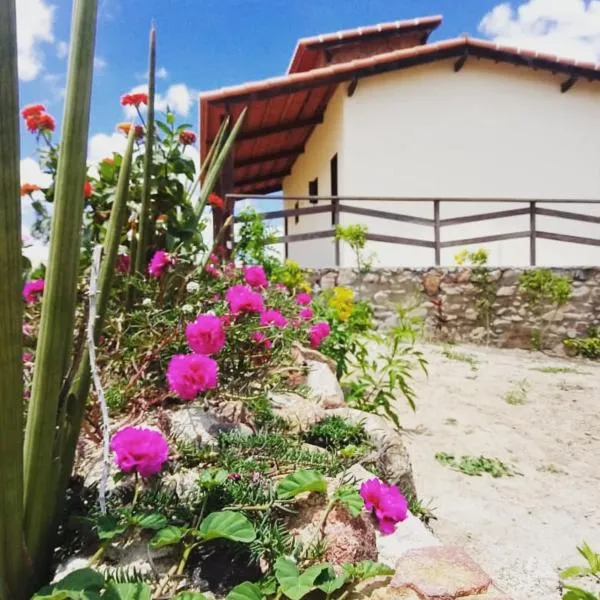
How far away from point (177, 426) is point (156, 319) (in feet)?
1.85

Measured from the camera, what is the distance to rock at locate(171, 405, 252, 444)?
1.71m

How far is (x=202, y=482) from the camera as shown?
4.21 feet

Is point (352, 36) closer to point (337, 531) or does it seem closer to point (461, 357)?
point (461, 357)

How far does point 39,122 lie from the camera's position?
277cm

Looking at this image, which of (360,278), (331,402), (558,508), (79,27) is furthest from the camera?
(360,278)

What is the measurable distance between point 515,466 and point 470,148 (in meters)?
7.77

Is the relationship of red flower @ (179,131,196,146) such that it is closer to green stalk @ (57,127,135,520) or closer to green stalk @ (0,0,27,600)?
green stalk @ (57,127,135,520)

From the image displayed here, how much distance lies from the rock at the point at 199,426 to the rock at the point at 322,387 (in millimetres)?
536

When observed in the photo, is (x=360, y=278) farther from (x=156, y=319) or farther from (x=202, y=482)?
(x=202, y=482)

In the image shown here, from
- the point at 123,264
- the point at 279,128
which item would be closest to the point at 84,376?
the point at 123,264

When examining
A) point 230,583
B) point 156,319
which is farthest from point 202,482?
point 156,319

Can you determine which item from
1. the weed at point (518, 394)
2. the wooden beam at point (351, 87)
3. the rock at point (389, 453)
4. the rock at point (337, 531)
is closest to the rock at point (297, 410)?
the rock at point (389, 453)

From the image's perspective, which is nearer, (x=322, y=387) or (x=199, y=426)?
(x=199, y=426)

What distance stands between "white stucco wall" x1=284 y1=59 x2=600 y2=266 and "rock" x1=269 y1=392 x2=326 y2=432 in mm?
7005
